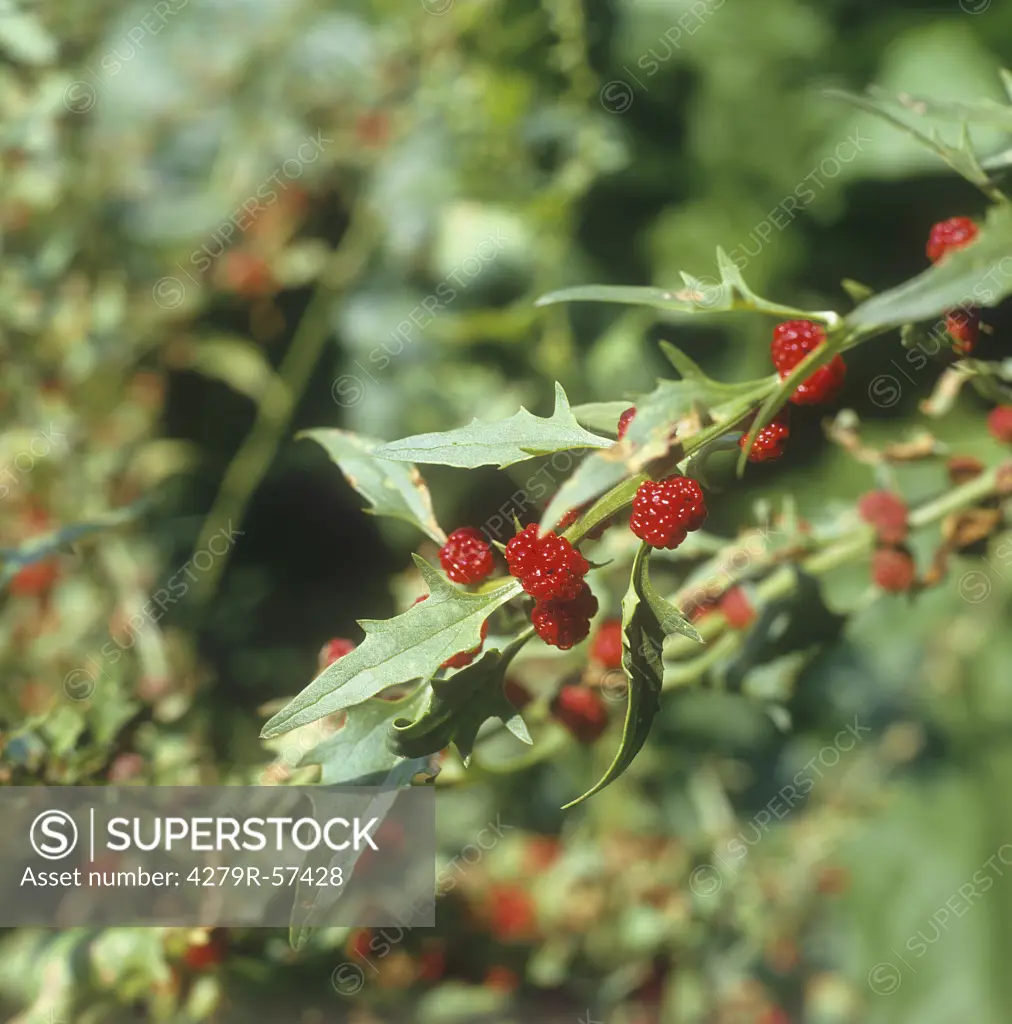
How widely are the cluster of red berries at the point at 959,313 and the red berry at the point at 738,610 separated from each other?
0.78ft

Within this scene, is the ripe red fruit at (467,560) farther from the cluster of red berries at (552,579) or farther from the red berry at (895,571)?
the red berry at (895,571)

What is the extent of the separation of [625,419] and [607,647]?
24 cm

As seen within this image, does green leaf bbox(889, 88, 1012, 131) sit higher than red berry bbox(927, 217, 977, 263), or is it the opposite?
green leaf bbox(889, 88, 1012, 131)

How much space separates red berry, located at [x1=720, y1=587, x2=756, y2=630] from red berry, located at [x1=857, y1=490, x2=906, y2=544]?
11 centimetres

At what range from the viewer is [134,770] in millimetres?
822

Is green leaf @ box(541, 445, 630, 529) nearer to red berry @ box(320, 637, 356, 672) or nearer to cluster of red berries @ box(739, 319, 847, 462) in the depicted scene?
cluster of red berries @ box(739, 319, 847, 462)

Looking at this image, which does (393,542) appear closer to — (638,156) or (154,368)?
(154,368)

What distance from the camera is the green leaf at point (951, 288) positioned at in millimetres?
471

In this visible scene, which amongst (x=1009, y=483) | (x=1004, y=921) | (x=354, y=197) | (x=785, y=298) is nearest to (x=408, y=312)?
(x=354, y=197)

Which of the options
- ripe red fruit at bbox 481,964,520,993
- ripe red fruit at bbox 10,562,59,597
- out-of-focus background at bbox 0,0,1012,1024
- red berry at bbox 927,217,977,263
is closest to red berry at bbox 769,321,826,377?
red berry at bbox 927,217,977,263

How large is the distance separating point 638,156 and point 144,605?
1.02 metres

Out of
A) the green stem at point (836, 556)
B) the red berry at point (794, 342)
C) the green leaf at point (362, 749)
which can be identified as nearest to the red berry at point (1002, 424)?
the green stem at point (836, 556)

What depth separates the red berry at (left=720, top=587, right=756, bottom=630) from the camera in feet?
2.66

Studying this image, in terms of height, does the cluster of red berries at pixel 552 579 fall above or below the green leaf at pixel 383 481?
above
